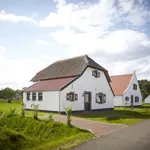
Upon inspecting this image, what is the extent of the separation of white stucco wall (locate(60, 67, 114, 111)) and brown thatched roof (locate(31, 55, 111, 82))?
31.4 inches

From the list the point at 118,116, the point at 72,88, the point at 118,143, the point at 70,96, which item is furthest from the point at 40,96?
the point at 118,143

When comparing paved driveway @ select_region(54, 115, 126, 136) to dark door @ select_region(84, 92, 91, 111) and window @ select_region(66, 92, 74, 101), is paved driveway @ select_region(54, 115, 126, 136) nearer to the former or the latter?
window @ select_region(66, 92, 74, 101)

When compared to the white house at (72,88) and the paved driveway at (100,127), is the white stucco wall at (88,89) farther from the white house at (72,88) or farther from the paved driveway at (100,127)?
the paved driveway at (100,127)

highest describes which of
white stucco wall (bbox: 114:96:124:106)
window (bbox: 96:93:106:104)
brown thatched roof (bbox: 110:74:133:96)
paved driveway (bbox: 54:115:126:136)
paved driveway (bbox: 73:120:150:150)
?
brown thatched roof (bbox: 110:74:133:96)

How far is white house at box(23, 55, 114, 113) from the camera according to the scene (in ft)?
81.4

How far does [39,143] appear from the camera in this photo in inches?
426

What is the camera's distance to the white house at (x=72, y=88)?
2481 centimetres

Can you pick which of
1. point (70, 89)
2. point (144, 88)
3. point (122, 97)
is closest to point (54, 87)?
point (70, 89)

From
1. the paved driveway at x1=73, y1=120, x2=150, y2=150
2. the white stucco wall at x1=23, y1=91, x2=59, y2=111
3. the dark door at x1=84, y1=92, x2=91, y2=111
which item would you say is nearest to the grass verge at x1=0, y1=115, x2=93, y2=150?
the paved driveway at x1=73, y1=120, x2=150, y2=150

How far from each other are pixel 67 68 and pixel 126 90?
16138 mm

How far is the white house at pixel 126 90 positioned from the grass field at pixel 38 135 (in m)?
25.3

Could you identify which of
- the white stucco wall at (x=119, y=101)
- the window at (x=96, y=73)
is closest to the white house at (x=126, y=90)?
the white stucco wall at (x=119, y=101)

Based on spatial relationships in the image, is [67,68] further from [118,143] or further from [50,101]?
[118,143]

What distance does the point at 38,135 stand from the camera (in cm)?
1444
